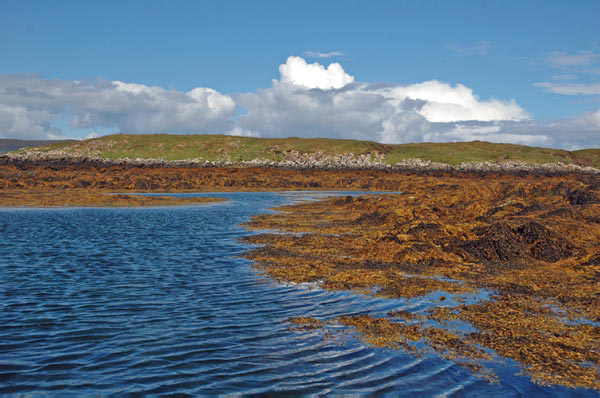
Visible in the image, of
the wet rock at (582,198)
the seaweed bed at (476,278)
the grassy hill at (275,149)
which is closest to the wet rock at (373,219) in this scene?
the seaweed bed at (476,278)

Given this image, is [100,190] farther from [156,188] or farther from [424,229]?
[424,229]

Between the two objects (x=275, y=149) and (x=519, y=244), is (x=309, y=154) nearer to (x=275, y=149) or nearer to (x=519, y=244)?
(x=275, y=149)

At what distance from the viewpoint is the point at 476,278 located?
1357 cm

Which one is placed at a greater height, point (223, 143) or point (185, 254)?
point (223, 143)

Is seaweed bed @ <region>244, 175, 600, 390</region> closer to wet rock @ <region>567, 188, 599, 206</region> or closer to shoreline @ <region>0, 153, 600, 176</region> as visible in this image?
wet rock @ <region>567, 188, 599, 206</region>

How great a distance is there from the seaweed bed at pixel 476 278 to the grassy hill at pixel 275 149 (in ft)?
357

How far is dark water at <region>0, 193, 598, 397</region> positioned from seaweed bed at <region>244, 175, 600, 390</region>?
62 centimetres

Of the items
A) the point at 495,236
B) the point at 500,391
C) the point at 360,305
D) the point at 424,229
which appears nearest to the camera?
the point at 500,391

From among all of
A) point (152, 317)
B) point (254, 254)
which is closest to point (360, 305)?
point (152, 317)

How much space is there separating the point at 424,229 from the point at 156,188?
2142 inches

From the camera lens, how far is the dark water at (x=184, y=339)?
262 inches

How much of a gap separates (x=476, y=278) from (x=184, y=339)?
859cm

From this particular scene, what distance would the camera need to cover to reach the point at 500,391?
649cm

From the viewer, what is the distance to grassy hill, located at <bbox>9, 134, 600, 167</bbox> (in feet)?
429
